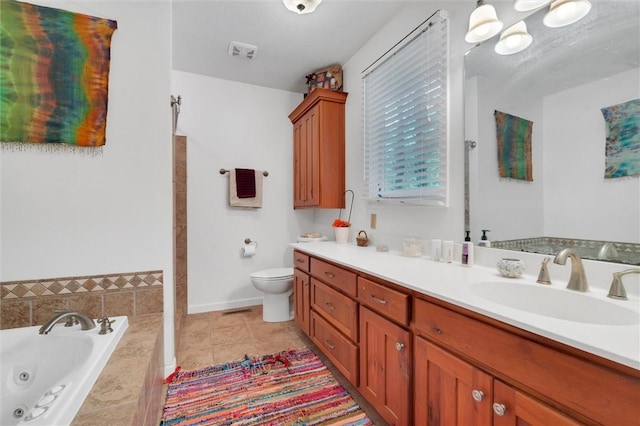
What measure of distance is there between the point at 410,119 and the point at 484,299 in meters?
1.38

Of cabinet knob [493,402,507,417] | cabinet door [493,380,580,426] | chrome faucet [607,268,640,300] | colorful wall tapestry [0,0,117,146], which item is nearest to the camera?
cabinet door [493,380,580,426]

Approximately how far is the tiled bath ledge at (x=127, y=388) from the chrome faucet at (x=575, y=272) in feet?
5.26

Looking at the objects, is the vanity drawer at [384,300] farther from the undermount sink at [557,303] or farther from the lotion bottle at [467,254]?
the lotion bottle at [467,254]

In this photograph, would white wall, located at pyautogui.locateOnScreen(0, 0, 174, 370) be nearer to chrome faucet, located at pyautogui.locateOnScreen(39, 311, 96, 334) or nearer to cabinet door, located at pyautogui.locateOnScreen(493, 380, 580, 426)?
chrome faucet, located at pyautogui.locateOnScreen(39, 311, 96, 334)

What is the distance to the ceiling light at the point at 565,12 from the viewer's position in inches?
45.8

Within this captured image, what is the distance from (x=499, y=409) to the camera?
0.86 m

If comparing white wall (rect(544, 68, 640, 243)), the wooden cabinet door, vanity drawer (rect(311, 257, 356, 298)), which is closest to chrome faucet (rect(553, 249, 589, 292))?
white wall (rect(544, 68, 640, 243))

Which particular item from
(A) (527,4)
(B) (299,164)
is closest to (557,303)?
(A) (527,4)

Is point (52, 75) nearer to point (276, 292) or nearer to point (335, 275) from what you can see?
point (335, 275)

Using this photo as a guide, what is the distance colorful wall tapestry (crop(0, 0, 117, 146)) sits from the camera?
1500 millimetres

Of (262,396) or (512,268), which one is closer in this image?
(512,268)

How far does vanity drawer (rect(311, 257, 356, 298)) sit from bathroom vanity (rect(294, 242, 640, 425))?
11 mm

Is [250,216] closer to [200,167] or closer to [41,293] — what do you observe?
[200,167]

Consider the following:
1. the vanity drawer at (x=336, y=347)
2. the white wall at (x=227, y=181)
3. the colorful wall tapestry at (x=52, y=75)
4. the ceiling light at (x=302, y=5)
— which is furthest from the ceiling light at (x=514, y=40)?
the white wall at (x=227, y=181)
